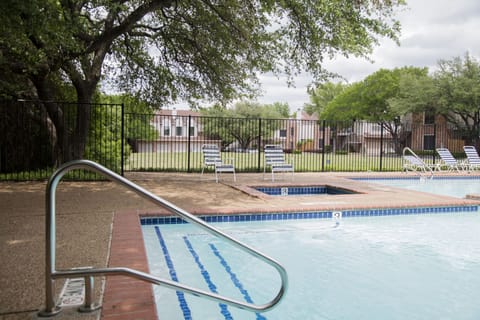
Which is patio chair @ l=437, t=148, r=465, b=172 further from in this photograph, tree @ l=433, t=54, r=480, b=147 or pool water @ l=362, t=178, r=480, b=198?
tree @ l=433, t=54, r=480, b=147

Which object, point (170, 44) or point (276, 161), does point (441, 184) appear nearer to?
point (276, 161)

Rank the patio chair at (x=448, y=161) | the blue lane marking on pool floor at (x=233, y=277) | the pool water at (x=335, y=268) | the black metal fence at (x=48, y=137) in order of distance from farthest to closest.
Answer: the patio chair at (x=448, y=161), the black metal fence at (x=48, y=137), the blue lane marking on pool floor at (x=233, y=277), the pool water at (x=335, y=268)

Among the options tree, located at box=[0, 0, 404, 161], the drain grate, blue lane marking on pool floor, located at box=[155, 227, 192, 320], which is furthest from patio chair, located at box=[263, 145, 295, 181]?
the drain grate

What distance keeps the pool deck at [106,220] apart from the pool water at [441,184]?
2.79 meters

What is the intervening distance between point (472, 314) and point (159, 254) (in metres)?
3.41

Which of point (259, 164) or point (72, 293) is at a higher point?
point (259, 164)

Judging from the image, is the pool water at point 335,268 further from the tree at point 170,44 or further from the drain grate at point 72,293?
the tree at point 170,44

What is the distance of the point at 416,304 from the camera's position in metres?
3.70

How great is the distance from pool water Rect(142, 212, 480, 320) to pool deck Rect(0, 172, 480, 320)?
451mm

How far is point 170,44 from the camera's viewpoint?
1219cm

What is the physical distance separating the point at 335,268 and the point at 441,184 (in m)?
9.93

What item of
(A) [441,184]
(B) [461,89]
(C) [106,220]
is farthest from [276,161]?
(B) [461,89]

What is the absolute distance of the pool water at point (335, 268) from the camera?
11.7 ft

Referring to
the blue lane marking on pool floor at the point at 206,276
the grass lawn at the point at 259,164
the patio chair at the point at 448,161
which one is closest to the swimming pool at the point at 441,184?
the patio chair at the point at 448,161
